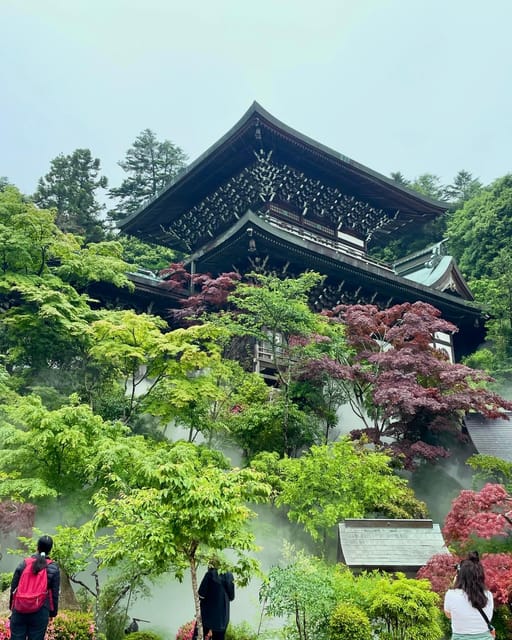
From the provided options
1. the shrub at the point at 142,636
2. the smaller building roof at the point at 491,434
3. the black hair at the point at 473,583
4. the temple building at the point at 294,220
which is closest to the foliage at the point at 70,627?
the shrub at the point at 142,636

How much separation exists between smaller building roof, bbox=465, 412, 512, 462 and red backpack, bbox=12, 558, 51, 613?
9539 mm

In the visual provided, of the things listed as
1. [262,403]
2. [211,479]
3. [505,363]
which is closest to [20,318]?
[262,403]

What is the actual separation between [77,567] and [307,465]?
3.93 m

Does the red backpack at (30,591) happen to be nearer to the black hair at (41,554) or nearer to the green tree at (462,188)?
the black hair at (41,554)

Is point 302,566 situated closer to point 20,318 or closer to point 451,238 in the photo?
point 20,318

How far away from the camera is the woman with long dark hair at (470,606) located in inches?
162

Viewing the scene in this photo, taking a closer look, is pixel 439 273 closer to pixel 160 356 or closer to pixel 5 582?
pixel 160 356

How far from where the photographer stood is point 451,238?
2972 cm

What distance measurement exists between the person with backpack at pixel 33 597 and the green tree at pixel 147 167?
35460 mm

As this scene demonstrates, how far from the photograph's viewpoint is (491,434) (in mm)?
12352

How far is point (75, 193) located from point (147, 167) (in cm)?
1327

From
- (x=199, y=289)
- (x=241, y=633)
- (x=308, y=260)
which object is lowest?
(x=241, y=633)

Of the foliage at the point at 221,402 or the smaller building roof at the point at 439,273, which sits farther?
the smaller building roof at the point at 439,273

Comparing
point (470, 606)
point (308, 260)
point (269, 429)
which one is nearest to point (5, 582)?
point (269, 429)
